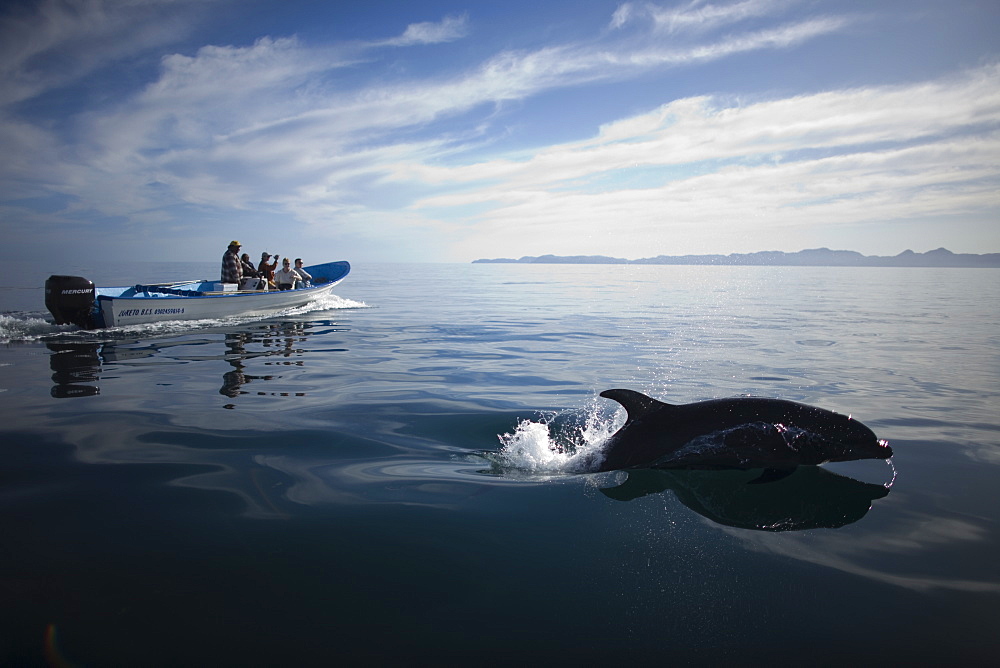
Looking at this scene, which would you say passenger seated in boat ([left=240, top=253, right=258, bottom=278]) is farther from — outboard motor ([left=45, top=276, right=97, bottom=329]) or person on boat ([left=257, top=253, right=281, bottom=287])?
outboard motor ([left=45, top=276, right=97, bottom=329])

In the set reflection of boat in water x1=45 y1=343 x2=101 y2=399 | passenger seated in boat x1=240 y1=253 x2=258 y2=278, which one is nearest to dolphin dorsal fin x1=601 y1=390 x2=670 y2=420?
reflection of boat in water x1=45 y1=343 x2=101 y2=399

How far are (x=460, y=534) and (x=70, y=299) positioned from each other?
67.8 ft

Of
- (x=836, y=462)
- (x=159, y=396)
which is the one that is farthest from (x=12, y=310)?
(x=836, y=462)

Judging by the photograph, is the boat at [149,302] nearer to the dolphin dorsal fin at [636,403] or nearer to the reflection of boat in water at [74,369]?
the reflection of boat in water at [74,369]

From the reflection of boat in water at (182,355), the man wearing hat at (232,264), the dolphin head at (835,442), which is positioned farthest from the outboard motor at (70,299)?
the dolphin head at (835,442)

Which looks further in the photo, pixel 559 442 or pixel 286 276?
pixel 286 276

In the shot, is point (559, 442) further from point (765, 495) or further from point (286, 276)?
point (286, 276)

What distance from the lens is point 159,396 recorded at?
9602 mm

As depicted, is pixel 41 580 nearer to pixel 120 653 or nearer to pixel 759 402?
pixel 120 653

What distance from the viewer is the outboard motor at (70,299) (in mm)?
18469

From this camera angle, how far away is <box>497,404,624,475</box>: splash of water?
627 cm

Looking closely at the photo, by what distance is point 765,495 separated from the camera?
209 inches

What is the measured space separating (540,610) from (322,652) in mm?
1360

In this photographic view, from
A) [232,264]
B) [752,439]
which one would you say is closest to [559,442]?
[752,439]
